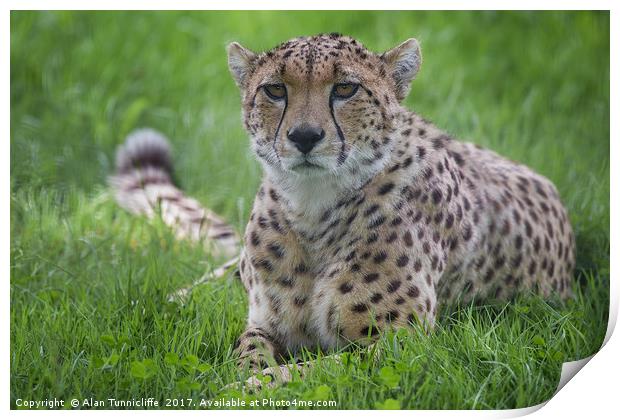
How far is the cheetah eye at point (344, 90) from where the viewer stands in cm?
371

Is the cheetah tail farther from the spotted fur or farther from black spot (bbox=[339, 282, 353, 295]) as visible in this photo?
black spot (bbox=[339, 282, 353, 295])

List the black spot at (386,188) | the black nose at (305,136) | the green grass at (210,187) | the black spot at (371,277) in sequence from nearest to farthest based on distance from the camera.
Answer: the black nose at (305,136) → the green grass at (210,187) → the black spot at (371,277) → the black spot at (386,188)

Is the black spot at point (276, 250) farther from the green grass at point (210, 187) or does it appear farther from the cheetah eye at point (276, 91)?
the cheetah eye at point (276, 91)

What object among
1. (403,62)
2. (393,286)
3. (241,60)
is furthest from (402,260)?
(241,60)

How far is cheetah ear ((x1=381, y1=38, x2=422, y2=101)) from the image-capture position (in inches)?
152

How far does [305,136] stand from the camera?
140 inches

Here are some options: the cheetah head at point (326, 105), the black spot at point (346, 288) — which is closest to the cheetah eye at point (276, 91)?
the cheetah head at point (326, 105)

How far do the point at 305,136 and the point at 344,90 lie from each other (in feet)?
0.88

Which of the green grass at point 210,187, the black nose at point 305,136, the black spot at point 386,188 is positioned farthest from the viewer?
the black spot at point 386,188

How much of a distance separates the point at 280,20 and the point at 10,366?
1.86 metres

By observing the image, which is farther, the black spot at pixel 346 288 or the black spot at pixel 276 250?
the black spot at pixel 276 250

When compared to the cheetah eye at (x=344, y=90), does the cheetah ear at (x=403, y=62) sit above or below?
above
